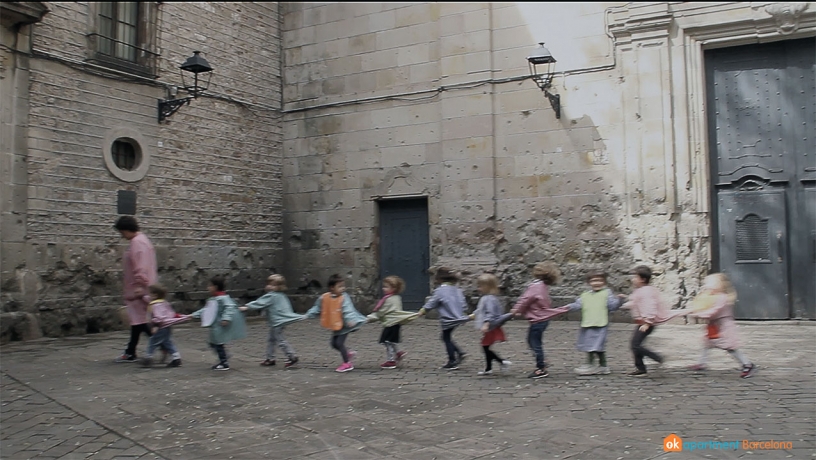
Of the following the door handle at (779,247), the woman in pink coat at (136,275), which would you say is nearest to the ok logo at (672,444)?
the woman in pink coat at (136,275)

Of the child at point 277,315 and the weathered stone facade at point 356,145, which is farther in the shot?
the weathered stone facade at point 356,145

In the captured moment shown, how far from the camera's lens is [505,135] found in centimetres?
1215

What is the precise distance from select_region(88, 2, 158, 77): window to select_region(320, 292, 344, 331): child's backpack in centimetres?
616

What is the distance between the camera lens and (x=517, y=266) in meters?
12.0

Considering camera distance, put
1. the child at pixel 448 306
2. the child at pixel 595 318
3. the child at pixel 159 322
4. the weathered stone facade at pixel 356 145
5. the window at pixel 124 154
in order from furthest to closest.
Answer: the window at pixel 124 154, the weathered stone facade at pixel 356 145, the child at pixel 159 322, the child at pixel 448 306, the child at pixel 595 318

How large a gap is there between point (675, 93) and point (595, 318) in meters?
5.59

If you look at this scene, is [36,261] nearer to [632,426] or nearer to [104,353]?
[104,353]

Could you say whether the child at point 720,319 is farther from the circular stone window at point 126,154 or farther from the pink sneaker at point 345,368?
the circular stone window at point 126,154

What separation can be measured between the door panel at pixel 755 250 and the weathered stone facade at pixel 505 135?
390 mm

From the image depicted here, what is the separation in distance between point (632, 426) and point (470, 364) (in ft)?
9.44

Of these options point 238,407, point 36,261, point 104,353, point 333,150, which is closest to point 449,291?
point 238,407

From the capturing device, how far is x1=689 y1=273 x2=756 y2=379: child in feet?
21.8

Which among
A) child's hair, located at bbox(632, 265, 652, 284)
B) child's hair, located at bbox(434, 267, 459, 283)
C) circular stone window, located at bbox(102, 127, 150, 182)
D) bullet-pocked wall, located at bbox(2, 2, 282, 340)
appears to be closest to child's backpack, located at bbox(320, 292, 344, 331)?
child's hair, located at bbox(434, 267, 459, 283)

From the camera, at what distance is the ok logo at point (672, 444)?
4414 millimetres
